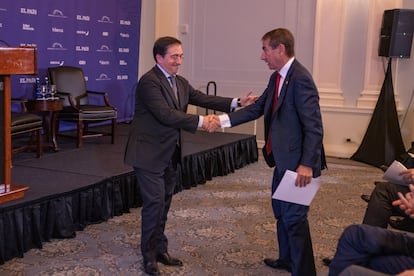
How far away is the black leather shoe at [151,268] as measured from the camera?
3.21 metres

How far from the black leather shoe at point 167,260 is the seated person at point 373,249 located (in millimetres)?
1191

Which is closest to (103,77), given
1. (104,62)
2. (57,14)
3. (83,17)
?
(104,62)

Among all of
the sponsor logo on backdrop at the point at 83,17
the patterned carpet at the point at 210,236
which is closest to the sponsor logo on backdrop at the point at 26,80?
the sponsor logo on backdrop at the point at 83,17

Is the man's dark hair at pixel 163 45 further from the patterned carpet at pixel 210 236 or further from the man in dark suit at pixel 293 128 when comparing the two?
the patterned carpet at pixel 210 236

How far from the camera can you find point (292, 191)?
112 inches

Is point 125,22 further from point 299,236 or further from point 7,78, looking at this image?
point 299,236

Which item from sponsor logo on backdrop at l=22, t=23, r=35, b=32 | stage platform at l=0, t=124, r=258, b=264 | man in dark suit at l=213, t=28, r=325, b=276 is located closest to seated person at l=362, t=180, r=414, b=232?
man in dark suit at l=213, t=28, r=325, b=276

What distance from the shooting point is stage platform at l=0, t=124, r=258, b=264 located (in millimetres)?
3529

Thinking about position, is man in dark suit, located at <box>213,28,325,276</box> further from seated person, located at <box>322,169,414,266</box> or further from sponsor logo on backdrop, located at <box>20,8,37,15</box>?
sponsor logo on backdrop, located at <box>20,8,37,15</box>

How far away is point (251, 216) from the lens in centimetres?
449

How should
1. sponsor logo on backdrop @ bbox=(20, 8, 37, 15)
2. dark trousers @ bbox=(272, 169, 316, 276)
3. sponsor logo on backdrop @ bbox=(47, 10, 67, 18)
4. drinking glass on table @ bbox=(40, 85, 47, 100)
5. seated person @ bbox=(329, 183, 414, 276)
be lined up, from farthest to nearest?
sponsor logo on backdrop @ bbox=(47, 10, 67, 18) < sponsor logo on backdrop @ bbox=(20, 8, 37, 15) < drinking glass on table @ bbox=(40, 85, 47, 100) < dark trousers @ bbox=(272, 169, 316, 276) < seated person @ bbox=(329, 183, 414, 276)

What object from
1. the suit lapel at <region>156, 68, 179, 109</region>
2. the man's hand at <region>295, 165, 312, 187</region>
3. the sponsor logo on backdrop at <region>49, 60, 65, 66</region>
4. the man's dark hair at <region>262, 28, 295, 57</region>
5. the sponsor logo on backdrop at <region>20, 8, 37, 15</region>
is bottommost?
the man's hand at <region>295, 165, 312, 187</region>

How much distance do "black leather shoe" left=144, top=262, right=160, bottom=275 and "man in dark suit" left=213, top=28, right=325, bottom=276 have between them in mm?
824

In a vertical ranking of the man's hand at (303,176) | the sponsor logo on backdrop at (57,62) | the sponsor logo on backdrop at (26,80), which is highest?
the sponsor logo on backdrop at (57,62)
